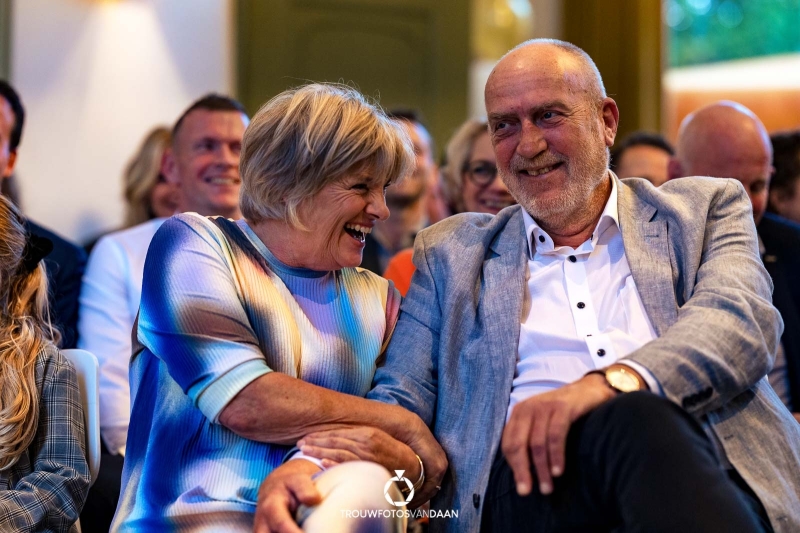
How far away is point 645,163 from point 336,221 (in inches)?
85.0

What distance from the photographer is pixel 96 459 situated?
1.86 metres

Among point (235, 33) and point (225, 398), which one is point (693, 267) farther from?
point (235, 33)

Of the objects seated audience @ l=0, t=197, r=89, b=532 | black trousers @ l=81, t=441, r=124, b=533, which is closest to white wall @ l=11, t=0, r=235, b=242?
black trousers @ l=81, t=441, r=124, b=533

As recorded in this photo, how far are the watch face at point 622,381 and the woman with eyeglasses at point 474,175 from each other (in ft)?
4.86

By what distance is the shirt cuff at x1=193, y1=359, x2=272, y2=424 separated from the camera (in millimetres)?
1572

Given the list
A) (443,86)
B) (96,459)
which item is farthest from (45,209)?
(96,459)

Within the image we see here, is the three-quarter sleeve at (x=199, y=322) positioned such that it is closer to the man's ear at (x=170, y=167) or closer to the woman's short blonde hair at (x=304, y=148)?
the woman's short blonde hair at (x=304, y=148)

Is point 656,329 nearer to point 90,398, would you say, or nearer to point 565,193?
point 565,193

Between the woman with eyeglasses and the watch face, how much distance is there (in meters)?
1.48

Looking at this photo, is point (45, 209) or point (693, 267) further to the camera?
point (45, 209)

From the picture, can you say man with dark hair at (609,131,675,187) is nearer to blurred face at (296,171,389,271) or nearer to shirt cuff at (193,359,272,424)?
blurred face at (296,171,389,271)

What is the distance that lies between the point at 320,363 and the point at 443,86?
3.89m

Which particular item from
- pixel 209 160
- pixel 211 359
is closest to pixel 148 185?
pixel 209 160

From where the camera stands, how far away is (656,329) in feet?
5.91
